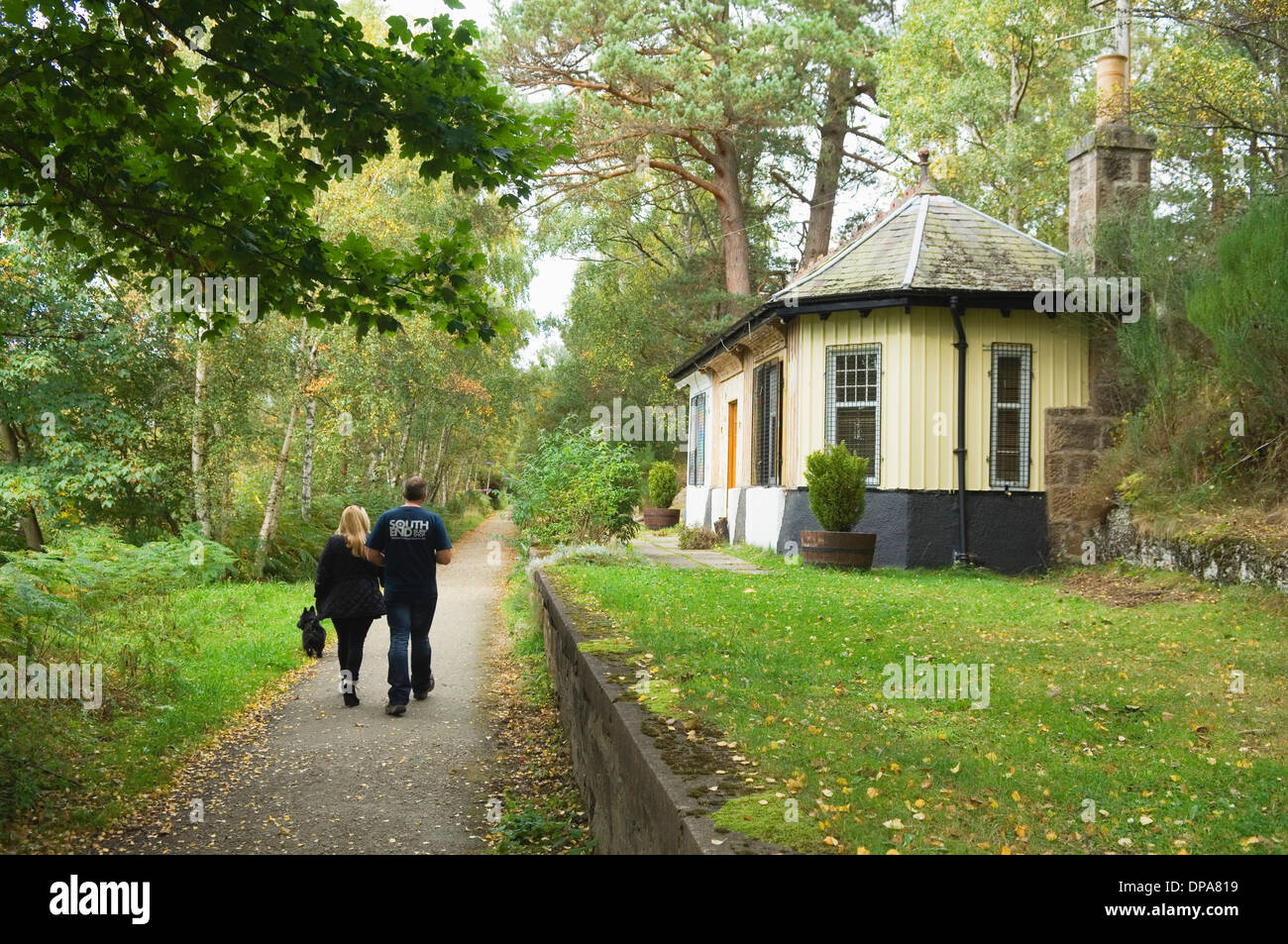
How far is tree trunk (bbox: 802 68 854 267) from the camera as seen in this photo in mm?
30625

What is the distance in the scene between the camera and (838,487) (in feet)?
47.6

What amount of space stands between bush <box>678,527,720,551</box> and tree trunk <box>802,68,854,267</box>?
37.9 feet

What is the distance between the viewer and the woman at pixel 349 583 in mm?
8359

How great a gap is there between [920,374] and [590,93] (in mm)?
12763

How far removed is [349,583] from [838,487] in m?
8.11

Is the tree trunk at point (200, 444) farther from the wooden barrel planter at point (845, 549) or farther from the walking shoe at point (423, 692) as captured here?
the wooden barrel planter at point (845, 549)

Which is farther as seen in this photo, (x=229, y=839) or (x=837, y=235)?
(x=837, y=235)

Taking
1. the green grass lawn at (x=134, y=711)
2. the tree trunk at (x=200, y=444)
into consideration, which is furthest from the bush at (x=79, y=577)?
the tree trunk at (x=200, y=444)

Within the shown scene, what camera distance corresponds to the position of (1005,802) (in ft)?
13.5

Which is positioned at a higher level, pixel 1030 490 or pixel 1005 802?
pixel 1030 490

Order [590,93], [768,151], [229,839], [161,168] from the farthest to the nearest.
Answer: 1. [768,151]
2. [590,93]
3. [161,168]
4. [229,839]

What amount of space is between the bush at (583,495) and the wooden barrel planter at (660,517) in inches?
510
